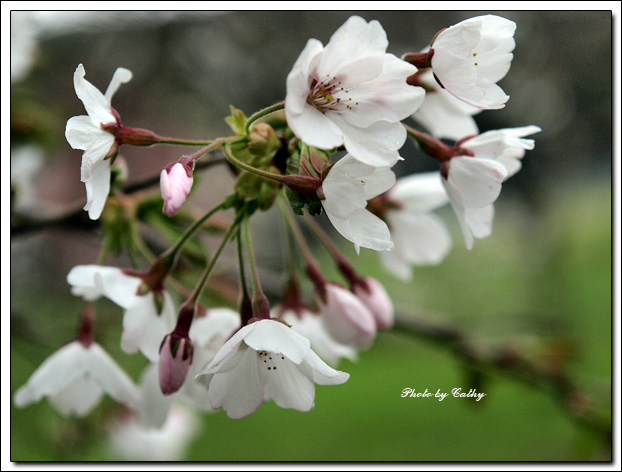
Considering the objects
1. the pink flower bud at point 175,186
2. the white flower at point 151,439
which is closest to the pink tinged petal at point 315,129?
the pink flower bud at point 175,186

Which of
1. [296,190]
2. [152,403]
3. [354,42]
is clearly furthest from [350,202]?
[152,403]

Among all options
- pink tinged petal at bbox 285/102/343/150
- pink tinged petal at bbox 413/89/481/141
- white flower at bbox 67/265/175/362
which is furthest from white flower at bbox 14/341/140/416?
pink tinged petal at bbox 413/89/481/141

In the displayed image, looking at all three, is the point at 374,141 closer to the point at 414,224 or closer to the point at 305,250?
the point at 305,250

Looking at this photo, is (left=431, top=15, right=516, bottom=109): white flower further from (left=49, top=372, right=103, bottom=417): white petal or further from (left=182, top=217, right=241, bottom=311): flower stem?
(left=49, top=372, right=103, bottom=417): white petal

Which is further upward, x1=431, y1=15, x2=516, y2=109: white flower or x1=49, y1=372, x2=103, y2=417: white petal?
x1=431, y1=15, x2=516, y2=109: white flower

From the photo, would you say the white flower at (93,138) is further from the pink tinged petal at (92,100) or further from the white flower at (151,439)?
the white flower at (151,439)

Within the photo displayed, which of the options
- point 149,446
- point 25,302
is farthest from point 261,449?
point 25,302

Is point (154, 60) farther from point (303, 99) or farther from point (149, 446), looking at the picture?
point (303, 99)
